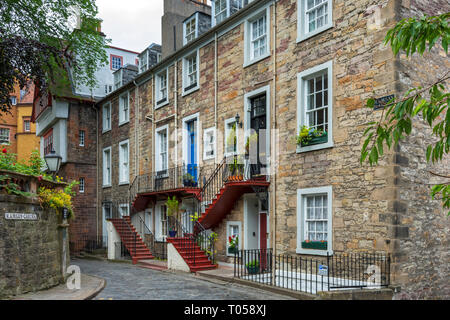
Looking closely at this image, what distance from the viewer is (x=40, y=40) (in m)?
19.3

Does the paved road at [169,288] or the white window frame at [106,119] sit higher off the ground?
the white window frame at [106,119]

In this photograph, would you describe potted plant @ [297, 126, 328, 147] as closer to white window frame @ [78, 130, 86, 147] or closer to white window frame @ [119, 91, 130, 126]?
white window frame @ [119, 91, 130, 126]

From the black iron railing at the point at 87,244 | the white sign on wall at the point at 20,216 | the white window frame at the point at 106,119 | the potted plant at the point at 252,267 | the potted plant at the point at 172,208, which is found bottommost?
the black iron railing at the point at 87,244

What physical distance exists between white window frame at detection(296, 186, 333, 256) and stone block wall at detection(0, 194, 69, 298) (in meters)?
6.65

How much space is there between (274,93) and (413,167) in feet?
16.2

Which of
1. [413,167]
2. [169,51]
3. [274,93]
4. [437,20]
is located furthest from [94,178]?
[437,20]

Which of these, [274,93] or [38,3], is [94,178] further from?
[274,93]

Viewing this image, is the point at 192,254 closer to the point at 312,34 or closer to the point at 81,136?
the point at 312,34

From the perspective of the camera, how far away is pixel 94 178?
26984 millimetres

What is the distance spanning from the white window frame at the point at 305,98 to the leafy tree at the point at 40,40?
24.5 feet

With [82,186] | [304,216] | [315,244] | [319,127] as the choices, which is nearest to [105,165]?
[82,186]

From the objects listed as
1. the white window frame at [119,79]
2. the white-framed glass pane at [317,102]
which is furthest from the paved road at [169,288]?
the white window frame at [119,79]

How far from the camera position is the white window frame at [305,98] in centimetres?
1217

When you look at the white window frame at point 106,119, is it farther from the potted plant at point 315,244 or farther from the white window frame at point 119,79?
the potted plant at point 315,244
